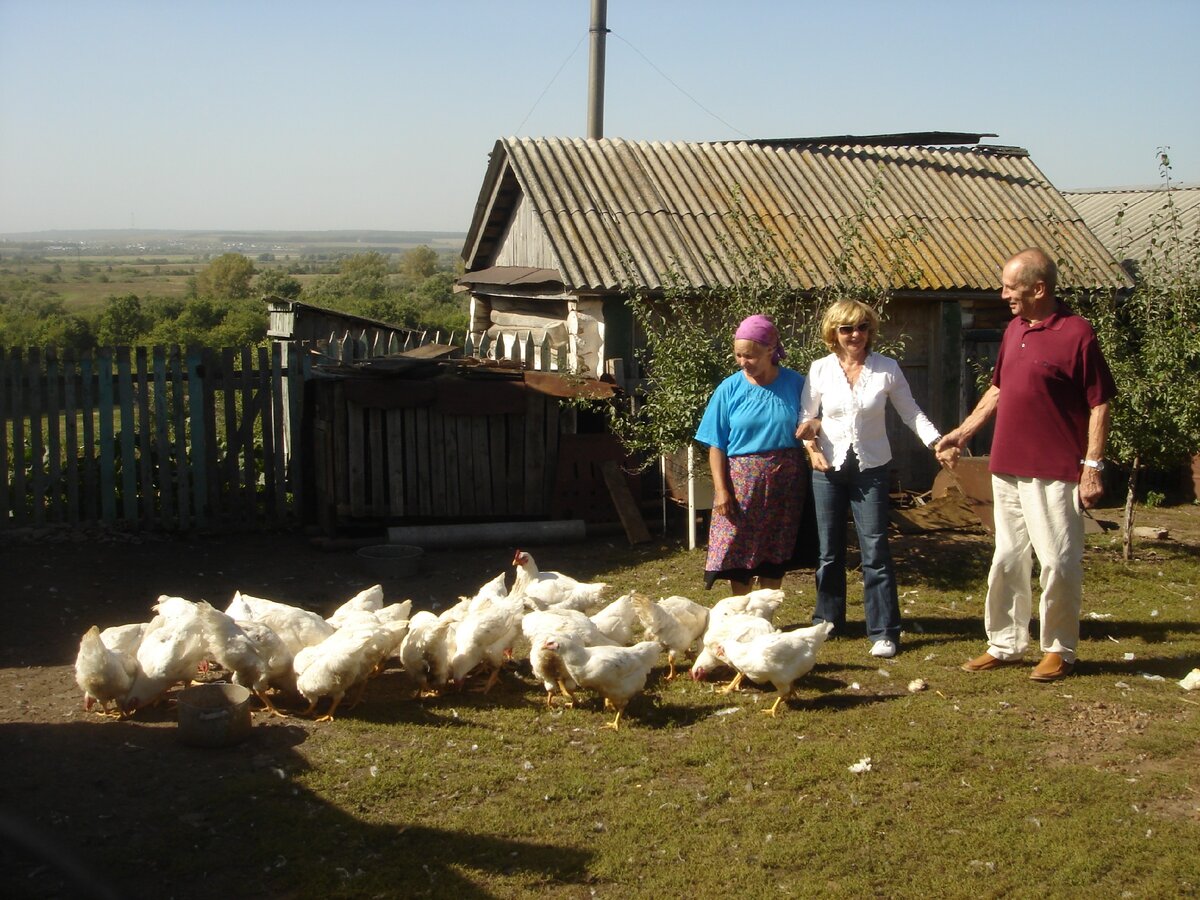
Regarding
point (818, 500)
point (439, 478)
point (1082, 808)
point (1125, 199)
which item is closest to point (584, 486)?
point (439, 478)

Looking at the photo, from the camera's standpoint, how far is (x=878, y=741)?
5293 millimetres

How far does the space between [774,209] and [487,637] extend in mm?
7957

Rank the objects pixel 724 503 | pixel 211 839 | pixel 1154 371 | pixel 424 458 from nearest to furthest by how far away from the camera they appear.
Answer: pixel 211 839
pixel 724 503
pixel 1154 371
pixel 424 458

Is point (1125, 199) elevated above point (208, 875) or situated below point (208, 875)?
above

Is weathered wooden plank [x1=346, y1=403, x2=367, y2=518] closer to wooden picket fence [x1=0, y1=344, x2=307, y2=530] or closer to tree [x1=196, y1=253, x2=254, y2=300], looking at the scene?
wooden picket fence [x1=0, y1=344, x2=307, y2=530]

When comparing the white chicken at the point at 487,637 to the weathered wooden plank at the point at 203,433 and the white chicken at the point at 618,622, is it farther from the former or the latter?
the weathered wooden plank at the point at 203,433

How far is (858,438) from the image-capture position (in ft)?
20.5

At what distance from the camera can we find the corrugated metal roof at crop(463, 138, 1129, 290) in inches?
450

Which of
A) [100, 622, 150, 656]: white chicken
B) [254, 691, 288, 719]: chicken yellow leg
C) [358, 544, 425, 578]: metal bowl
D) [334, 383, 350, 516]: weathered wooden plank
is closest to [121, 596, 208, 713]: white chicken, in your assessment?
[100, 622, 150, 656]: white chicken

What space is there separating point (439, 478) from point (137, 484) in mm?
2743

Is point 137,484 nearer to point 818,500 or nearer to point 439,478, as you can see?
point 439,478

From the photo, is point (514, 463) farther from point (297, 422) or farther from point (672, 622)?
point (672, 622)

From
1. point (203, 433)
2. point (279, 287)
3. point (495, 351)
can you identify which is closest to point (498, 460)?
point (495, 351)

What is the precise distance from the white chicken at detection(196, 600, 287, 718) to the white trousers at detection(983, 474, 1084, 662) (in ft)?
12.5
